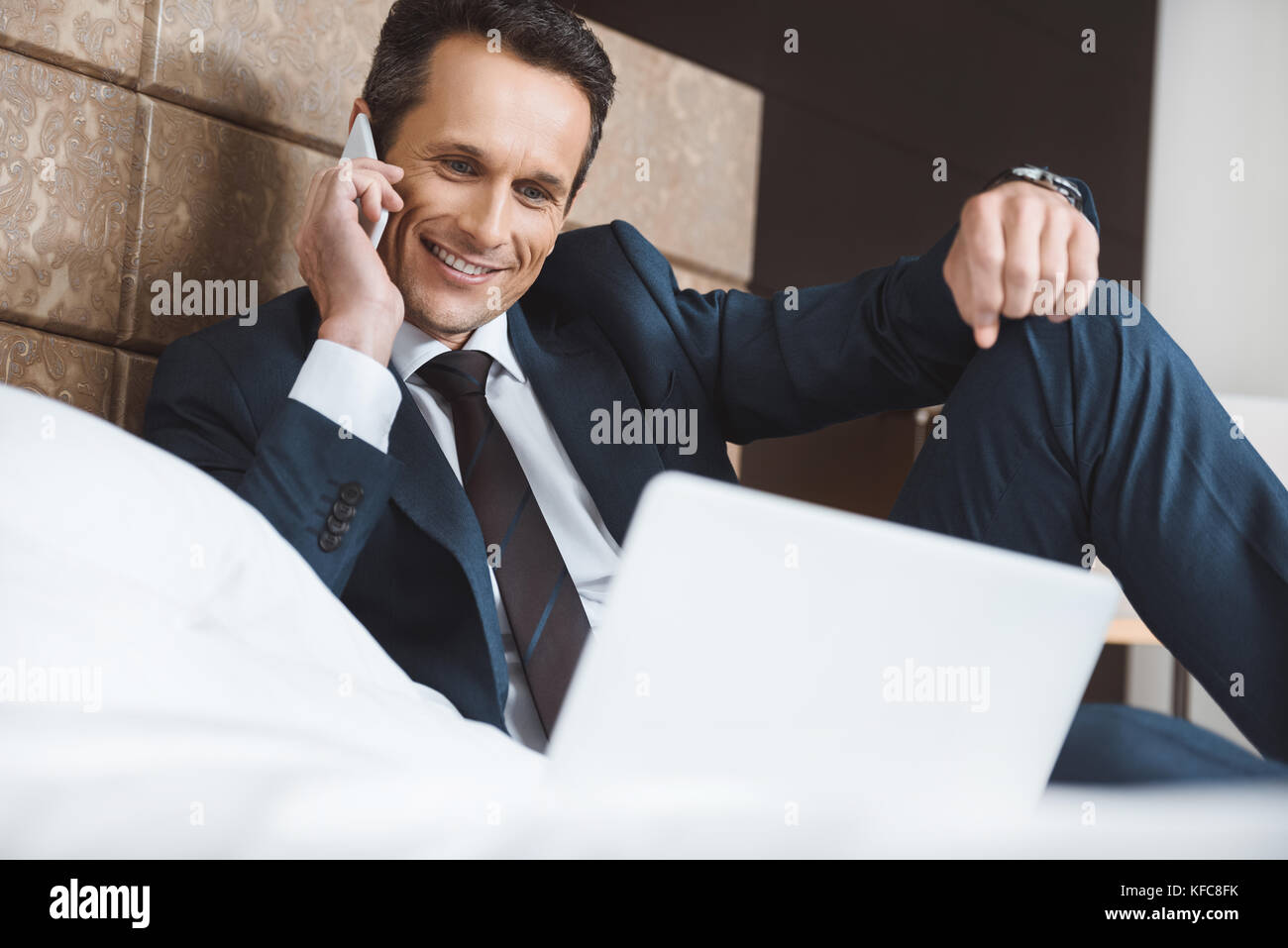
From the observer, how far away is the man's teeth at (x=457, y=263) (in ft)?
4.52

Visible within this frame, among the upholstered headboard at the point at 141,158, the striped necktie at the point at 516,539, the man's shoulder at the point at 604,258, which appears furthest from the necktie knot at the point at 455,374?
the upholstered headboard at the point at 141,158

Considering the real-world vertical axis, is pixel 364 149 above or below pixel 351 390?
above

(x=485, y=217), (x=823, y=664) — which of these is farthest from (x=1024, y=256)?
(x=485, y=217)

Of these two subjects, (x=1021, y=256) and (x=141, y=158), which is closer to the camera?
(x=1021, y=256)

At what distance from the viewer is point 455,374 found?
1.29m

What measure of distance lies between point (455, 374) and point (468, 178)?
26 cm

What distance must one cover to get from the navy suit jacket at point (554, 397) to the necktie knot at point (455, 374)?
7 centimetres

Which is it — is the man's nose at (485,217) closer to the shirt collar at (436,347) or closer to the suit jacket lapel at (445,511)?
the shirt collar at (436,347)

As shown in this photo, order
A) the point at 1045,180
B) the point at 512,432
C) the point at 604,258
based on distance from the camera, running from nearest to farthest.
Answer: the point at 1045,180 → the point at 512,432 → the point at 604,258

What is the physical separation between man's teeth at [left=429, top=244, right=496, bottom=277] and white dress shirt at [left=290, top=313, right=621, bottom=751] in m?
0.06

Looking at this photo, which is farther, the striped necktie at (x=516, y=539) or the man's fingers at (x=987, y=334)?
the striped necktie at (x=516, y=539)

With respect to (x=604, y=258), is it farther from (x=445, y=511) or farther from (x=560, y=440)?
(x=445, y=511)

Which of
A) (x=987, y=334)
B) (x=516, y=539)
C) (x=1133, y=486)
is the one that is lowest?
(x=516, y=539)

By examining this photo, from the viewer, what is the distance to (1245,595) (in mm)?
865
